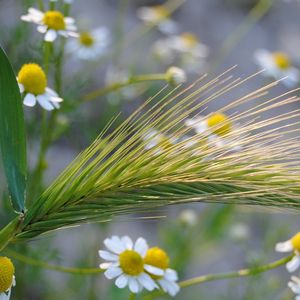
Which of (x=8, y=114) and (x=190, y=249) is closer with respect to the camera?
(x=8, y=114)

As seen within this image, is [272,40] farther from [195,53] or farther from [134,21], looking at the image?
[195,53]

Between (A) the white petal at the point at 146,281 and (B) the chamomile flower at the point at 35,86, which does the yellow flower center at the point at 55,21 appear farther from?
(A) the white petal at the point at 146,281

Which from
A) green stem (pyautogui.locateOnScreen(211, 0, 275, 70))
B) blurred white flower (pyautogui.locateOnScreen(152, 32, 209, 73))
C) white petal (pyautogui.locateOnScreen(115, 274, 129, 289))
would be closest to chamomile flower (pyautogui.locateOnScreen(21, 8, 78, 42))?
white petal (pyautogui.locateOnScreen(115, 274, 129, 289))

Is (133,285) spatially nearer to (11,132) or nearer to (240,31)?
(11,132)

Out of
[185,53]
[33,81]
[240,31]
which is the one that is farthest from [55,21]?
[240,31]

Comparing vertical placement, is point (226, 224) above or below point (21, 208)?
above

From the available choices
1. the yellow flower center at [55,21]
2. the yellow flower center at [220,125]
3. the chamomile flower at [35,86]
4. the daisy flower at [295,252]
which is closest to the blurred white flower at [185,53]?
the yellow flower center at [220,125]

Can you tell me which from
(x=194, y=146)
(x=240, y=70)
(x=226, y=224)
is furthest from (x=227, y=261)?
(x=194, y=146)
